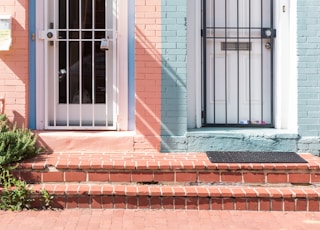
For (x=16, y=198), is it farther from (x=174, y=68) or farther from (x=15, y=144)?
(x=174, y=68)

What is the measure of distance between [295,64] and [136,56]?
1.92 meters

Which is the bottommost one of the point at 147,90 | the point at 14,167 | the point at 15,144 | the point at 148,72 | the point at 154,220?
the point at 154,220

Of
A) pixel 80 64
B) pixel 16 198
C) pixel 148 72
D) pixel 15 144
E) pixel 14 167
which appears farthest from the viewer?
pixel 80 64

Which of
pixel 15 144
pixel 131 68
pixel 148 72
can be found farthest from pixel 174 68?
pixel 15 144

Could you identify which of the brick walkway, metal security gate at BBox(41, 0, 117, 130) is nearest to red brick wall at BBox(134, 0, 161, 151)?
metal security gate at BBox(41, 0, 117, 130)

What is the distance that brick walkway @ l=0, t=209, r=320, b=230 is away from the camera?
451cm

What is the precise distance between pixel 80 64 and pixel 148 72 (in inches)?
36.5

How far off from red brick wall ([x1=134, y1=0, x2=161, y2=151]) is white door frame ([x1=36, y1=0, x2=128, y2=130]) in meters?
0.25

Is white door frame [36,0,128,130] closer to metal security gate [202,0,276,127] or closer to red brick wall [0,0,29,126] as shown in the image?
red brick wall [0,0,29,126]

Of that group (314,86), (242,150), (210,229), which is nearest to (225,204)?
(210,229)

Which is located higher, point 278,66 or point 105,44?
point 105,44

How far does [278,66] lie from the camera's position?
20.5ft

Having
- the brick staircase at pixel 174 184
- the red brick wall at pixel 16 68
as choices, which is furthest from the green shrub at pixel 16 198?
the red brick wall at pixel 16 68

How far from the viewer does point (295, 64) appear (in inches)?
233
